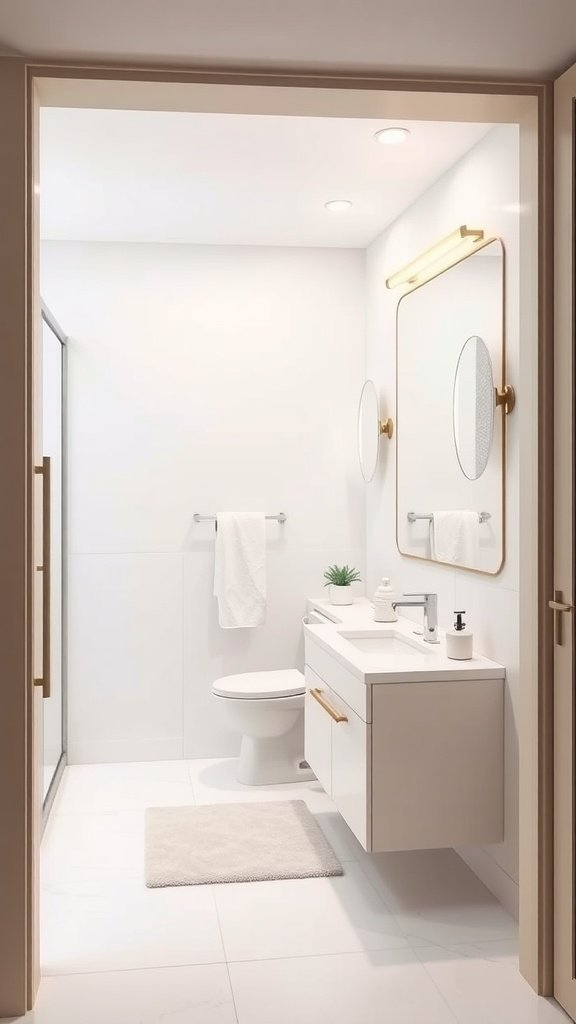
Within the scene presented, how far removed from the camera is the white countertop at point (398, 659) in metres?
2.81

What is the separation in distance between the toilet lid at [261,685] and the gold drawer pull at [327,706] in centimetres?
41

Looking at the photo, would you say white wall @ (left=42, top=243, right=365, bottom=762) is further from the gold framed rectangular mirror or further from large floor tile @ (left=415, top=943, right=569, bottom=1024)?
large floor tile @ (left=415, top=943, right=569, bottom=1024)

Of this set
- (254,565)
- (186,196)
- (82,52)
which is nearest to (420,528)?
(254,565)

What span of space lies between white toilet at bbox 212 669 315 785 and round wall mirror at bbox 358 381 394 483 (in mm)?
1020

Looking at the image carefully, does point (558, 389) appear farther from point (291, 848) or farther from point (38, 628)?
point (291, 848)

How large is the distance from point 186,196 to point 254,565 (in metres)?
1.67


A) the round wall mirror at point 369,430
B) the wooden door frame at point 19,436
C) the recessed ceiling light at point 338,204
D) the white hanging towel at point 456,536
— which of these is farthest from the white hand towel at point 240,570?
the wooden door frame at point 19,436

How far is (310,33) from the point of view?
6.81 feet

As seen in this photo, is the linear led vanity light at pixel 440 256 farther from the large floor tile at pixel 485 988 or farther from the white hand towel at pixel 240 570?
the large floor tile at pixel 485 988

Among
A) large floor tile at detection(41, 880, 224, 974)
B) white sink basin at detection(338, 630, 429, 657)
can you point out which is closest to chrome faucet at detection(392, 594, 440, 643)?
white sink basin at detection(338, 630, 429, 657)

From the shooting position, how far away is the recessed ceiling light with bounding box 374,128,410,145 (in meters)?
3.11

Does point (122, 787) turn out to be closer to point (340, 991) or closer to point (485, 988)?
point (340, 991)

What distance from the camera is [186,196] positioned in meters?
3.81

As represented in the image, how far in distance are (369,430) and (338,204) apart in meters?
1.04
